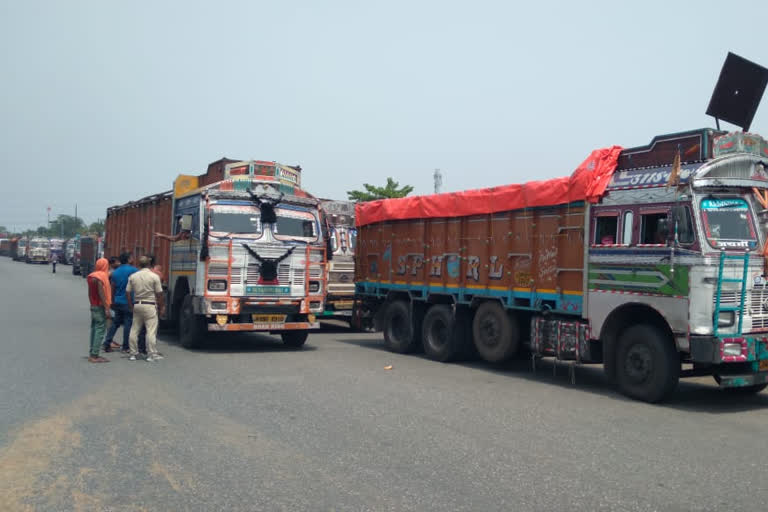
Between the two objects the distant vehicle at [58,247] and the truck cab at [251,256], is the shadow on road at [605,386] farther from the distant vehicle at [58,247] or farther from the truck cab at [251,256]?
the distant vehicle at [58,247]

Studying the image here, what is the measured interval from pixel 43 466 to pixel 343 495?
8.41 feet

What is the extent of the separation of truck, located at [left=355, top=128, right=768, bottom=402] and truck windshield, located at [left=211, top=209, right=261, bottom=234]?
3.70 m

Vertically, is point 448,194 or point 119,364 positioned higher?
point 448,194

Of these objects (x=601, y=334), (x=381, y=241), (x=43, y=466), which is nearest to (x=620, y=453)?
(x=601, y=334)

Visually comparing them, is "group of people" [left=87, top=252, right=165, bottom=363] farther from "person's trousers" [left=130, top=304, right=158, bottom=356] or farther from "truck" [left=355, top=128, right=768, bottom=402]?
"truck" [left=355, top=128, right=768, bottom=402]

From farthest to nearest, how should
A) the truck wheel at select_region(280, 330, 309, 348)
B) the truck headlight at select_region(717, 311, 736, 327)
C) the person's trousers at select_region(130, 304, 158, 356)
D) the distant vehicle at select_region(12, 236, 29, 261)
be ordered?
the distant vehicle at select_region(12, 236, 29, 261) < the truck wheel at select_region(280, 330, 309, 348) < the person's trousers at select_region(130, 304, 158, 356) < the truck headlight at select_region(717, 311, 736, 327)

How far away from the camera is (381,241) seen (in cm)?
1484

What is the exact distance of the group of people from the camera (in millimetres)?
11352

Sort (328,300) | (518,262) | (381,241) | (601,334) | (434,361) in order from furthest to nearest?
(328,300) → (381,241) → (434,361) → (518,262) → (601,334)

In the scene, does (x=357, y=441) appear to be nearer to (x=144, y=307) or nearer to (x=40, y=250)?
(x=144, y=307)

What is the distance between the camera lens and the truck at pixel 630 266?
833 cm

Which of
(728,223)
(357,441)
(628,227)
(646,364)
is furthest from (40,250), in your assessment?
(728,223)

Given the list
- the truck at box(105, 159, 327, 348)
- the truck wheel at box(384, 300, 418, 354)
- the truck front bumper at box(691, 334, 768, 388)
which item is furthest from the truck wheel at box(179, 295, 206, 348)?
the truck front bumper at box(691, 334, 768, 388)

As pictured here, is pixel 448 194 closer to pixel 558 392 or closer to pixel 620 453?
pixel 558 392
